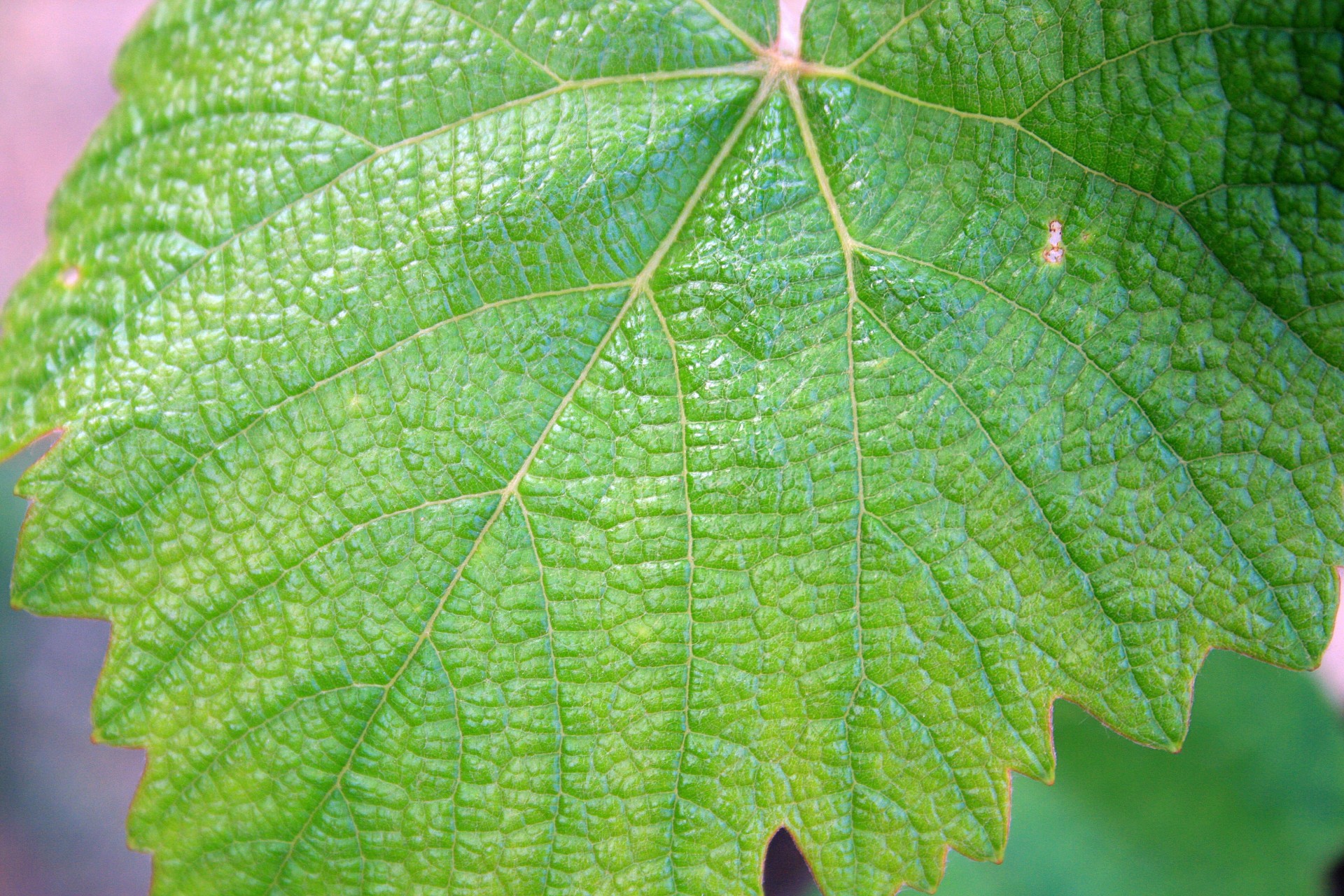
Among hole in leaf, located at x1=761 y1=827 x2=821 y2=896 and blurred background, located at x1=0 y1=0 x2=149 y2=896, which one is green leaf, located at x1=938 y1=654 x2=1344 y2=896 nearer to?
hole in leaf, located at x1=761 y1=827 x2=821 y2=896

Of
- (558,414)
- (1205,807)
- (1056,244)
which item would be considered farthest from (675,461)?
(1205,807)

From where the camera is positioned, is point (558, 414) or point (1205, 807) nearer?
point (558, 414)

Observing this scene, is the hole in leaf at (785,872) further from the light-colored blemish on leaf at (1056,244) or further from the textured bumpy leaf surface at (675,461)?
the light-colored blemish on leaf at (1056,244)

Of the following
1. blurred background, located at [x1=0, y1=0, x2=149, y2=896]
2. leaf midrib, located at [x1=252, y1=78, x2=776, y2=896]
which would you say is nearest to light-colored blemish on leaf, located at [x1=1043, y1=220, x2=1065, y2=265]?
leaf midrib, located at [x1=252, y1=78, x2=776, y2=896]

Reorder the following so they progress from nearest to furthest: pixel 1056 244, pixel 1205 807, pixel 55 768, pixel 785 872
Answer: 1. pixel 1056 244
2. pixel 1205 807
3. pixel 785 872
4. pixel 55 768

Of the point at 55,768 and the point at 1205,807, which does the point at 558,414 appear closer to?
the point at 1205,807

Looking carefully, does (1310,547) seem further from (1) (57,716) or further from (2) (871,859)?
(1) (57,716)

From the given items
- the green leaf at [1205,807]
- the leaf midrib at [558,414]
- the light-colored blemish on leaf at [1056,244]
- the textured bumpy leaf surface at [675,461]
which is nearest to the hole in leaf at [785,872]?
the green leaf at [1205,807]
